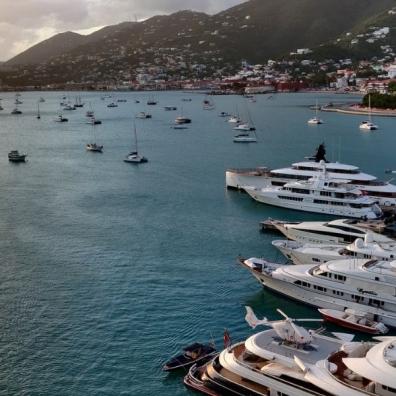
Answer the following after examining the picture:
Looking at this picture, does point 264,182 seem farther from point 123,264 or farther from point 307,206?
point 123,264

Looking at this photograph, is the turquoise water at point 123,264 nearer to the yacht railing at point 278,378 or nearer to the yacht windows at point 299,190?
the yacht windows at point 299,190

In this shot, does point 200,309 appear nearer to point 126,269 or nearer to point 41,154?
point 126,269

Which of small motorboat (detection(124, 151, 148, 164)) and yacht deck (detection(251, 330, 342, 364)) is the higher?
small motorboat (detection(124, 151, 148, 164))

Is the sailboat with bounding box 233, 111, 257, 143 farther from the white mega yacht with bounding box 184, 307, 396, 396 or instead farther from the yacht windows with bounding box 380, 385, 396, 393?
the yacht windows with bounding box 380, 385, 396, 393

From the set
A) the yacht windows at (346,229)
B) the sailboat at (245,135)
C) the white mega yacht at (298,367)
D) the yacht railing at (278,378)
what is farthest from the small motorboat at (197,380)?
the sailboat at (245,135)

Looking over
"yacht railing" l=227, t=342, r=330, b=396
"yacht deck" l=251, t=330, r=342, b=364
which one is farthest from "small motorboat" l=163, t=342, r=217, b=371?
"yacht deck" l=251, t=330, r=342, b=364

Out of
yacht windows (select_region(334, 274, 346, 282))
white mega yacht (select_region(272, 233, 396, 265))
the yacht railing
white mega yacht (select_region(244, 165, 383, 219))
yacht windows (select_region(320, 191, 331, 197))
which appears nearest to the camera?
the yacht railing

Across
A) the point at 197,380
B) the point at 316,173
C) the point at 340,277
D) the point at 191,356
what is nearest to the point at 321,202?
the point at 316,173
